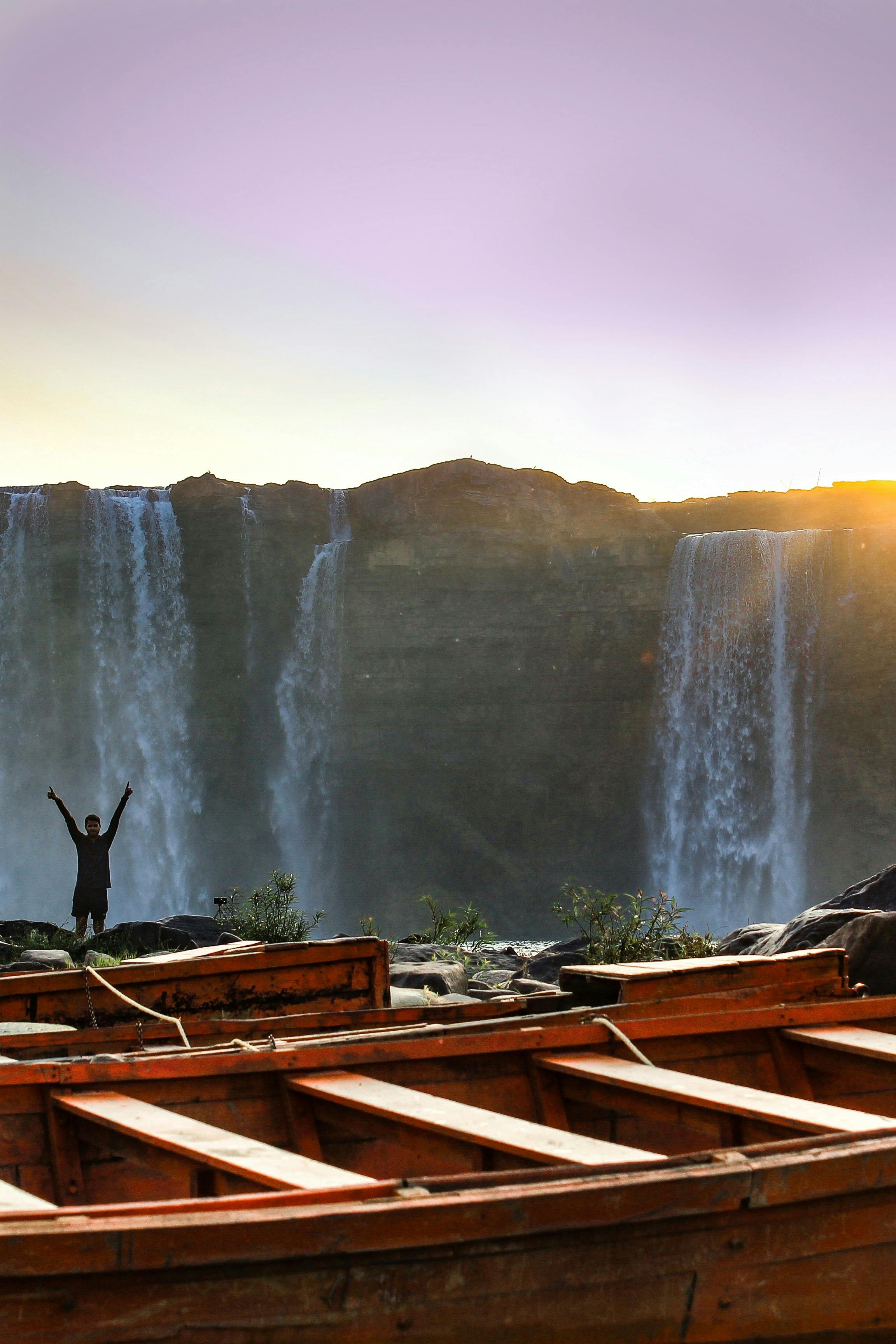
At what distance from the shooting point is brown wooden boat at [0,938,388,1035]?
18.0 feet

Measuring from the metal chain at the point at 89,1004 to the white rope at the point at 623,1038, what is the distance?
8.57ft

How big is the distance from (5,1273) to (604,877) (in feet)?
99.7

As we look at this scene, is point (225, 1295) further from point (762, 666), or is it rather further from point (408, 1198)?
point (762, 666)

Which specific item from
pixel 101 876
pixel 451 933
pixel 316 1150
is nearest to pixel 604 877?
pixel 451 933

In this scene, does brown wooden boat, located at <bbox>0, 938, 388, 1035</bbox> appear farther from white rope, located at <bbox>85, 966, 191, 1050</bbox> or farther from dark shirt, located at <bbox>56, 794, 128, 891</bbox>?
dark shirt, located at <bbox>56, 794, 128, 891</bbox>

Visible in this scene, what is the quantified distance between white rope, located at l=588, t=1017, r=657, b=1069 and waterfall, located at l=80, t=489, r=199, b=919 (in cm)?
3037

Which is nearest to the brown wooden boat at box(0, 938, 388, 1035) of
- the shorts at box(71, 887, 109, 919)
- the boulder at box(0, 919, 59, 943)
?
the shorts at box(71, 887, 109, 919)

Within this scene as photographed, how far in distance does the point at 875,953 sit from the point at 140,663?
29.4m

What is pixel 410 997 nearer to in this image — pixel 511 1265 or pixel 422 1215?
pixel 511 1265

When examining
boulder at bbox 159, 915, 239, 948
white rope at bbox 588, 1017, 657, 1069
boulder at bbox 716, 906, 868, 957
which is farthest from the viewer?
boulder at bbox 159, 915, 239, 948

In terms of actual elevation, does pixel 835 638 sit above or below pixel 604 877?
above

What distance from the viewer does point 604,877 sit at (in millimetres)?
31797

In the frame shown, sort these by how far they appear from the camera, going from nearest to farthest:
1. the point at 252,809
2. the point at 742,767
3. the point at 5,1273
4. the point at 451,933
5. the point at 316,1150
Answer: the point at 5,1273 → the point at 316,1150 → the point at 451,933 → the point at 742,767 → the point at 252,809

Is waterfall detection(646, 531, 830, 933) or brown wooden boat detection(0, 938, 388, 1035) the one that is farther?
waterfall detection(646, 531, 830, 933)
